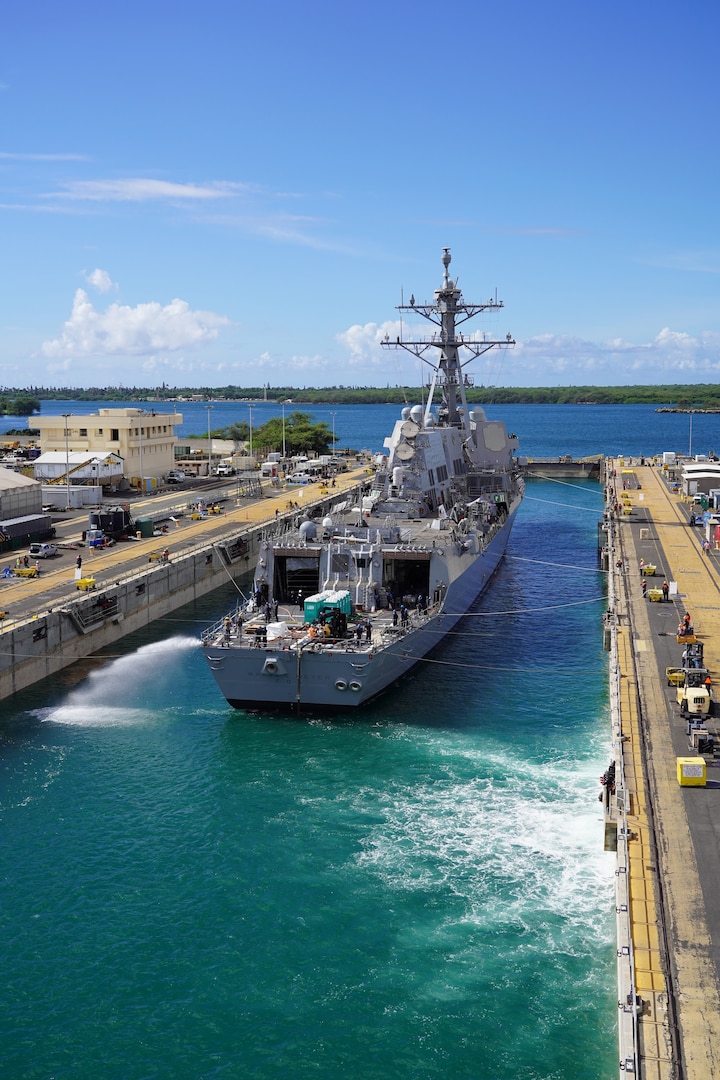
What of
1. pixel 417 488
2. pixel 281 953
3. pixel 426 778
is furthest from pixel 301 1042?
pixel 417 488

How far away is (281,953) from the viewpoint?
70.4 feet

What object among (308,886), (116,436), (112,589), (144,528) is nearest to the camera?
(308,886)

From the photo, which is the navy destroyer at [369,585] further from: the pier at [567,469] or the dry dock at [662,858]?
the pier at [567,469]

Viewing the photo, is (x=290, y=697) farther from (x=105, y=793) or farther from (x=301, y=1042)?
(x=301, y=1042)

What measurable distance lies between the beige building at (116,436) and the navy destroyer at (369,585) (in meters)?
30.9

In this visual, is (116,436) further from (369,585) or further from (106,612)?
(369,585)

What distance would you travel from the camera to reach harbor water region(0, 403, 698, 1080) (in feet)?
61.1

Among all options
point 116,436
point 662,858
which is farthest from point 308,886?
point 116,436

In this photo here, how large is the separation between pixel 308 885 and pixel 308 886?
48 millimetres

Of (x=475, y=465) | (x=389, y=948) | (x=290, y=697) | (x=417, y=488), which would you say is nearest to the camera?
(x=389, y=948)

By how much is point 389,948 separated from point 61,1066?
7.22 metres

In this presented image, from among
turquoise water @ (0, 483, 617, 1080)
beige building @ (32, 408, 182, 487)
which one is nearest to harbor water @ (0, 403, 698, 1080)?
turquoise water @ (0, 483, 617, 1080)

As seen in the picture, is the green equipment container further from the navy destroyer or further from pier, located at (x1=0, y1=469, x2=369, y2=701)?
the navy destroyer

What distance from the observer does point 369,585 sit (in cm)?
4116
